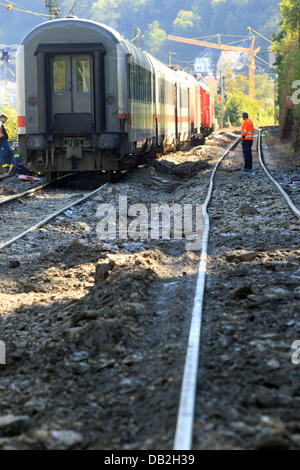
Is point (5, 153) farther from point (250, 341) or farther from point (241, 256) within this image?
point (250, 341)

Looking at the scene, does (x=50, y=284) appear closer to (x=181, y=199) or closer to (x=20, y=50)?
(x=181, y=199)

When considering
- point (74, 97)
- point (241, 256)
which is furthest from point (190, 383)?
point (74, 97)

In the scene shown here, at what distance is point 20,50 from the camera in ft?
53.0

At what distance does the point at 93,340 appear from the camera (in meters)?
5.50

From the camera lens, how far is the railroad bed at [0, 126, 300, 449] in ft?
13.0

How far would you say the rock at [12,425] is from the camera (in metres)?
4.08

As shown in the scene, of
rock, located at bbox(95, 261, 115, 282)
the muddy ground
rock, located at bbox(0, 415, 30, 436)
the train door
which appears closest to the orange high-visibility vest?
the train door

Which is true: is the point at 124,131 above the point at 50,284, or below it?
above

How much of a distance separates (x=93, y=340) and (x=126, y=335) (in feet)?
0.84

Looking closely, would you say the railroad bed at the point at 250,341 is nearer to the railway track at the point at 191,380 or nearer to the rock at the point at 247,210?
the railway track at the point at 191,380

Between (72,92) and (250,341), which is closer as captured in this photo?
(250,341)
